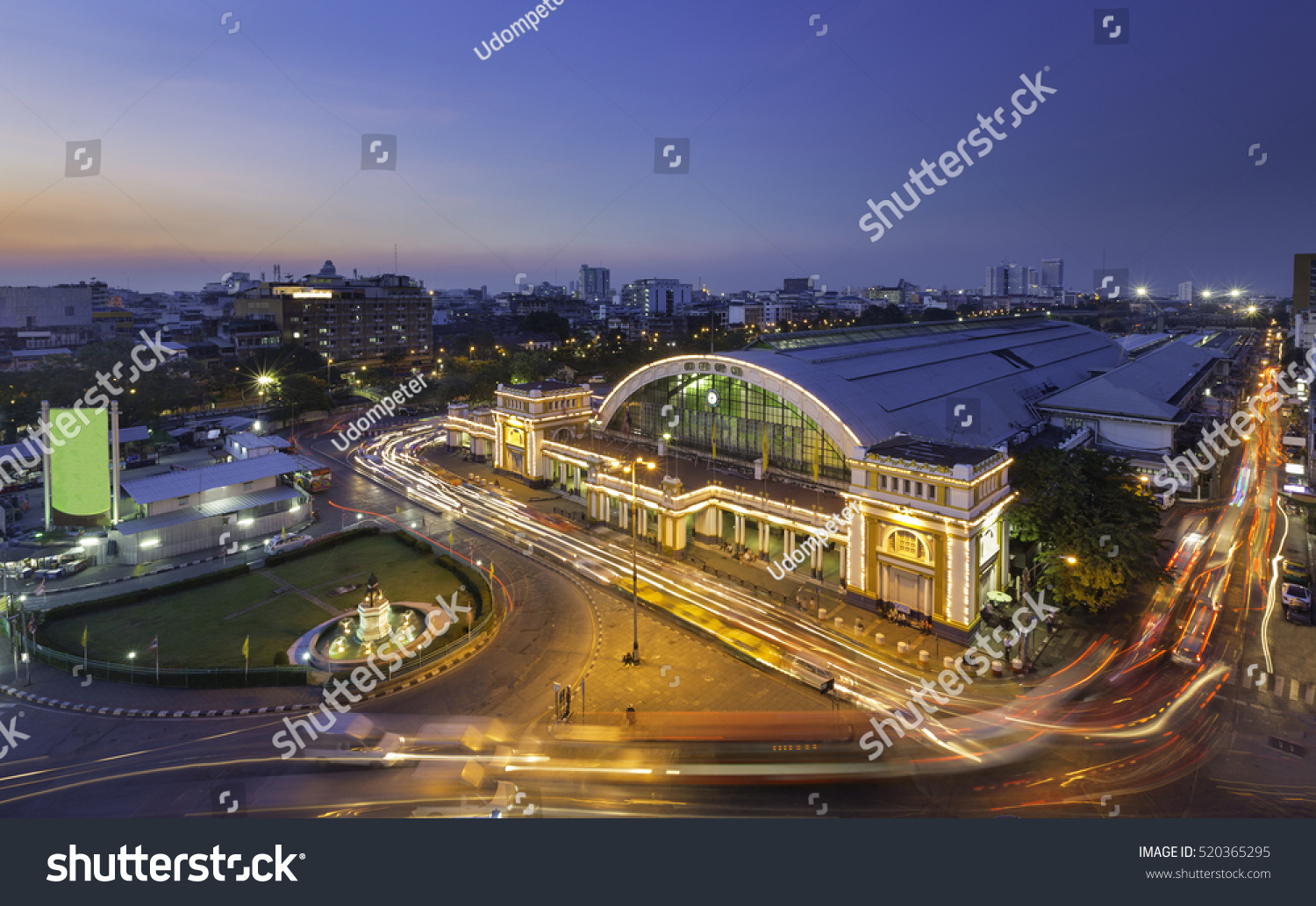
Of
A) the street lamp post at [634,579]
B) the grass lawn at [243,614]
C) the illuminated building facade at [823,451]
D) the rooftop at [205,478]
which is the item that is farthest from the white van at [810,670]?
the rooftop at [205,478]

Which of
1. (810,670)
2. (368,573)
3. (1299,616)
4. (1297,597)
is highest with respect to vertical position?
(1297,597)

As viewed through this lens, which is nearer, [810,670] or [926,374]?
[810,670]

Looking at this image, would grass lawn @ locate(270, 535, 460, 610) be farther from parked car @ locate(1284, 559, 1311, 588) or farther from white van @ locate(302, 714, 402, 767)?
parked car @ locate(1284, 559, 1311, 588)

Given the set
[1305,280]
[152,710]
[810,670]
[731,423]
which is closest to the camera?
[152,710]

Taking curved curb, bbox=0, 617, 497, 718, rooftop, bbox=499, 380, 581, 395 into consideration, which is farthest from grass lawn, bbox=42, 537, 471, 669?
rooftop, bbox=499, 380, 581, 395

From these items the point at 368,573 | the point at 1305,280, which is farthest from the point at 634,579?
the point at 1305,280

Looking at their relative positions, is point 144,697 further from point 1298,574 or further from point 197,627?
point 1298,574

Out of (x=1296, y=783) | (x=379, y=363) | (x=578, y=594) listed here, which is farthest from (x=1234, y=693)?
(x=379, y=363)
